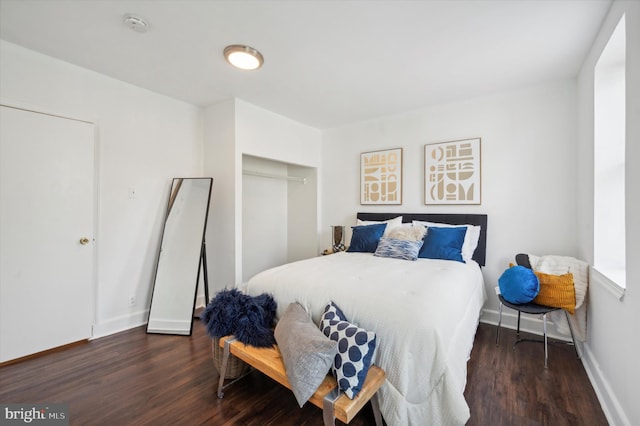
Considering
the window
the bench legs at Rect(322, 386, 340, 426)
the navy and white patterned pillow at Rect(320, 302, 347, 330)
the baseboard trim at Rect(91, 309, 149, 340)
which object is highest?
the window

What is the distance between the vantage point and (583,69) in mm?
2551

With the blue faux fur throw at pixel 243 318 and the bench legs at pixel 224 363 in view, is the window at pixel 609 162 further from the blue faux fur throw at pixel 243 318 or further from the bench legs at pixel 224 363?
the bench legs at pixel 224 363

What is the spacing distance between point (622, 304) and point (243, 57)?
3.05 meters

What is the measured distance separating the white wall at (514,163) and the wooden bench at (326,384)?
7.65 ft

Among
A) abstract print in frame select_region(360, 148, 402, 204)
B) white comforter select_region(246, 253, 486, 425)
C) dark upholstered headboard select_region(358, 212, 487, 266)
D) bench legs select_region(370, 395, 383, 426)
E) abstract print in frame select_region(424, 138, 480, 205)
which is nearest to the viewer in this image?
white comforter select_region(246, 253, 486, 425)

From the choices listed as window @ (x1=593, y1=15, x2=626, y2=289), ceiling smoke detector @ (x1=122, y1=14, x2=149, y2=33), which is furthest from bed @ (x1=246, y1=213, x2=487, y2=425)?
ceiling smoke detector @ (x1=122, y1=14, x2=149, y2=33)

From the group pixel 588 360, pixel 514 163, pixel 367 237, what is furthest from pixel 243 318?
pixel 514 163

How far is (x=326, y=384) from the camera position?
149cm

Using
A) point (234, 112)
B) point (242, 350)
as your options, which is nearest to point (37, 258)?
point (242, 350)

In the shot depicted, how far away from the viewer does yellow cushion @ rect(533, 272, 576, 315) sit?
90.9 inches

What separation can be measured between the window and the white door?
14.1 feet

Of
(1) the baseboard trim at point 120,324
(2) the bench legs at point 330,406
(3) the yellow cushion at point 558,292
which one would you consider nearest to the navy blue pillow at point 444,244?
(3) the yellow cushion at point 558,292

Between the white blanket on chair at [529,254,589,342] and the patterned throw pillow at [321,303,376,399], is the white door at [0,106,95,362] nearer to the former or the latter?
the patterned throw pillow at [321,303,376,399]

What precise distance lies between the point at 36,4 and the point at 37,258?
6.27 ft
